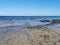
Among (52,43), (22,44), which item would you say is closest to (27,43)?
(22,44)

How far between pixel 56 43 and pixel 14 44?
230cm

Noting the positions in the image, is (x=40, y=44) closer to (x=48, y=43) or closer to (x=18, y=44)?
(x=48, y=43)

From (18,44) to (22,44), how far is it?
0.22m

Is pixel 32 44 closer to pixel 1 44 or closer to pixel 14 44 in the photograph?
pixel 14 44

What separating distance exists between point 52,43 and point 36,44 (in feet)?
2.91

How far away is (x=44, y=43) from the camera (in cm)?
779

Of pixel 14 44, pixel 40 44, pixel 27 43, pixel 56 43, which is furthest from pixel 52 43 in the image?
pixel 14 44

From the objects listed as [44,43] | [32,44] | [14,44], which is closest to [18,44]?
[14,44]

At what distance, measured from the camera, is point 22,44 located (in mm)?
7965

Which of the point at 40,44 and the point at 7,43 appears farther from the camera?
the point at 7,43

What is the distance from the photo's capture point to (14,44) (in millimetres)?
7902

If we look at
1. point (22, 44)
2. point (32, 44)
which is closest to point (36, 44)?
point (32, 44)

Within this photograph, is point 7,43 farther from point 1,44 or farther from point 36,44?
point 36,44

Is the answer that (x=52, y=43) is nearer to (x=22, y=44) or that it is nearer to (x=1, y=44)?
(x=22, y=44)
